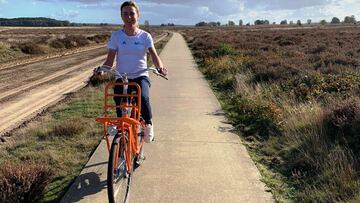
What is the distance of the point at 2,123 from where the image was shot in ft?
34.3

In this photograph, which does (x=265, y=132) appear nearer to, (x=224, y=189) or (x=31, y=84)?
(x=224, y=189)

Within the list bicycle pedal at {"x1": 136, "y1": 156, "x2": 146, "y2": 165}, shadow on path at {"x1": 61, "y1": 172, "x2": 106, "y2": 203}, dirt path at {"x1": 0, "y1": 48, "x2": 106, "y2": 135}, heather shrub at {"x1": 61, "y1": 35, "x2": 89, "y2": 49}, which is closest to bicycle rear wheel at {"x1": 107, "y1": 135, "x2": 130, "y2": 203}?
shadow on path at {"x1": 61, "y1": 172, "x2": 106, "y2": 203}

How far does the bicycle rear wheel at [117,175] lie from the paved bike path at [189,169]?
0.19 m

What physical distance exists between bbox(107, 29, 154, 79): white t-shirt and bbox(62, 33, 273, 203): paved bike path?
4.31 ft

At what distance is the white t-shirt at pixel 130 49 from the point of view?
5.38 m

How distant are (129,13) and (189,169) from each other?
2.15 m

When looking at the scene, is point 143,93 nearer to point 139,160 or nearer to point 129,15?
point 129,15

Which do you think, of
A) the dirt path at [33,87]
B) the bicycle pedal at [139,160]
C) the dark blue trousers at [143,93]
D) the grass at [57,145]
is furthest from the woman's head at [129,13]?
the dirt path at [33,87]

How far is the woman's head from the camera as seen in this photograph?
5305 millimetres

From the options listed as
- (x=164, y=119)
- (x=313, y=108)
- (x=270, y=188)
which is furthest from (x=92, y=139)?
(x=313, y=108)

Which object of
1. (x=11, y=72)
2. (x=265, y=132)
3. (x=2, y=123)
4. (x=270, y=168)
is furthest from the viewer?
(x=11, y=72)

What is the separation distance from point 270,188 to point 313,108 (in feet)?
11.0

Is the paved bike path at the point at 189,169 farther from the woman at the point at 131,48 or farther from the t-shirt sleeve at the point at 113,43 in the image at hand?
the t-shirt sleeve at the point at 113,43

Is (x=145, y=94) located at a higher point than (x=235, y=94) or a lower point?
higher
